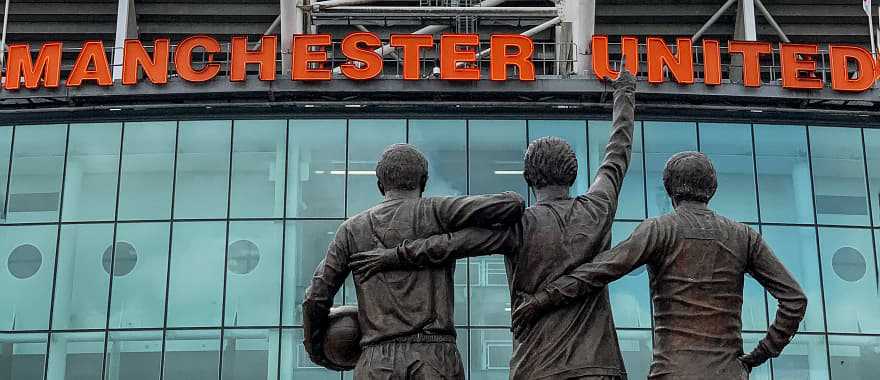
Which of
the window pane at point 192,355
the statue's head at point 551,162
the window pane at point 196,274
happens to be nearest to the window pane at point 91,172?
the window pane at point 196,274

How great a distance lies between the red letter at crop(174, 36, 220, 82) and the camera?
32281mm

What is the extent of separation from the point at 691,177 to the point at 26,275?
2448cm

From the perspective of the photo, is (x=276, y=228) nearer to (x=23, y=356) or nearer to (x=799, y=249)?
(x=23, y=356)

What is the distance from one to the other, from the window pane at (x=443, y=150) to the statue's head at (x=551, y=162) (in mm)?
21795

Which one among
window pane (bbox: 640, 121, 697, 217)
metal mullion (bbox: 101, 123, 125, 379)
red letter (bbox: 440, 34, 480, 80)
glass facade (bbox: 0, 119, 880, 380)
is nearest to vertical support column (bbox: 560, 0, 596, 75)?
glass facade (bbox: 0, 119, 880, 380)

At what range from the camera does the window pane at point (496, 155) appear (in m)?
31.8

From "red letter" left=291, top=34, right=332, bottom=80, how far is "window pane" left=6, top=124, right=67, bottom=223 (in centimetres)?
539

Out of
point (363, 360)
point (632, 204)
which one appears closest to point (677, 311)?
point (363, 360)

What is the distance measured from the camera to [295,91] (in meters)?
31.9

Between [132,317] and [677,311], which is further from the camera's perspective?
[132,317]

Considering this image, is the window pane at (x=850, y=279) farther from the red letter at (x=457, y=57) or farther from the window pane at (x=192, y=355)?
the window pane at (x=192, y=355)

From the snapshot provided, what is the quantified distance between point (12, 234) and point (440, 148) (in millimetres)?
9409

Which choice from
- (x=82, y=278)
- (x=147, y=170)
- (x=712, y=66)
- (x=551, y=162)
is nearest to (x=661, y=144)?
(x=712, y=66)

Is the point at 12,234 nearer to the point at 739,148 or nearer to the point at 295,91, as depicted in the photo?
the point at 295,91
